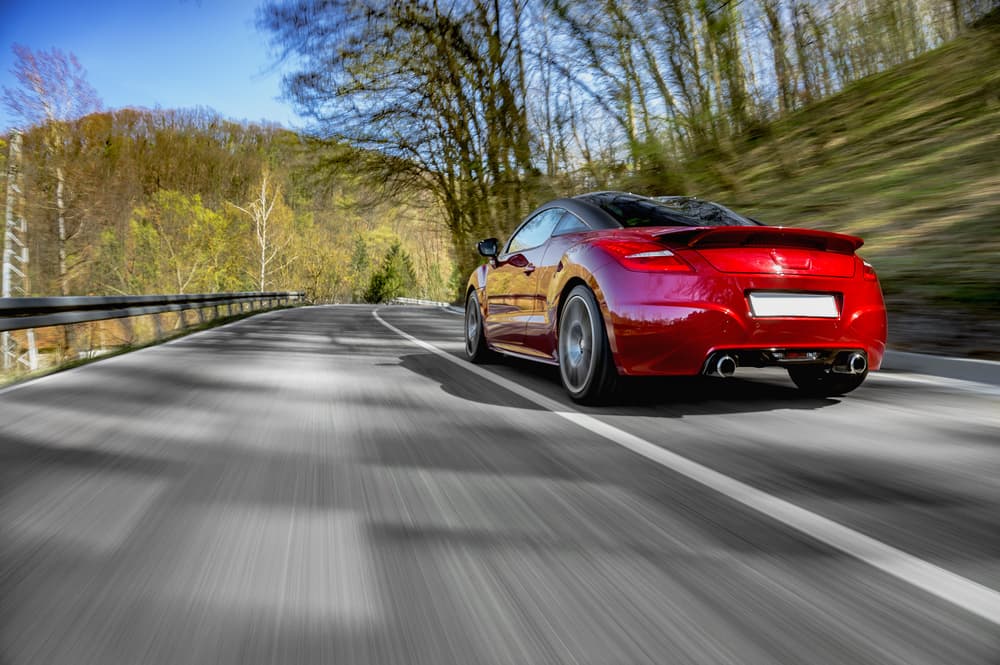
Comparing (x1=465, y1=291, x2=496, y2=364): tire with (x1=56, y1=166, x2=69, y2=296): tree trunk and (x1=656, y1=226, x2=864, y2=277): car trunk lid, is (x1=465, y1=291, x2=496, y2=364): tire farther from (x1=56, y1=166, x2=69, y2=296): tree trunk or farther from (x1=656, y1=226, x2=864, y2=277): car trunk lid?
(x1=56, y1=166, x2=69, y2=296): tree trunk

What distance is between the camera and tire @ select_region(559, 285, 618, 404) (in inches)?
183

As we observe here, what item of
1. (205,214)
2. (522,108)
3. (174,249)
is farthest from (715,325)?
(205,214)

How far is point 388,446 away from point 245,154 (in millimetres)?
83635

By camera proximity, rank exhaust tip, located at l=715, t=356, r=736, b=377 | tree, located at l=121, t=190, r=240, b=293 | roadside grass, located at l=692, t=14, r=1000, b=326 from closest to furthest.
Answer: exhaust tip, located at l=715, t=356, r=736, b=377, roadside grass, located at l=692, t=14, r=1000, b=326, tree, located at l=121, t=190, r=240, b=293

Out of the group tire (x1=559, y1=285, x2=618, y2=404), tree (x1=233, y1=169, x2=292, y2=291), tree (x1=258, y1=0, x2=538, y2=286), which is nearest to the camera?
tire (x1=559, y1=285, x2=618, y2=404)

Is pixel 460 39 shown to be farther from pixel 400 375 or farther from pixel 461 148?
pixel 400 375

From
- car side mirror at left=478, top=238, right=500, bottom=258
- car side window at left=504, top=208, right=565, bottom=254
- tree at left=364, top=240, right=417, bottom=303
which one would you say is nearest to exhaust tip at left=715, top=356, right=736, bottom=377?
car side window at left=504, top=208, right=565, bottom=254

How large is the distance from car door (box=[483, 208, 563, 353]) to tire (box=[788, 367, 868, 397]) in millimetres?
2042

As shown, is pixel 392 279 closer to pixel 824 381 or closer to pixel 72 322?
pixel 72 322

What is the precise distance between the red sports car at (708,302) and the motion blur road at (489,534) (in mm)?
371

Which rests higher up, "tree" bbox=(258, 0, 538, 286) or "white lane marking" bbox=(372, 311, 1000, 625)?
"tree" bbox=(258, 0, 538, 286)

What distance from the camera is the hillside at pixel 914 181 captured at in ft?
25.6

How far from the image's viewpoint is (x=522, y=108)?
2167 centimetres

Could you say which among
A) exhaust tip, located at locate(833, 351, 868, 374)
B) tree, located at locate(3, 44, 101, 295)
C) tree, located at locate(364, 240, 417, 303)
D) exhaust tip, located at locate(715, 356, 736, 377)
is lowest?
exhaust tip, located at locate(833, 351, 868, 374)
